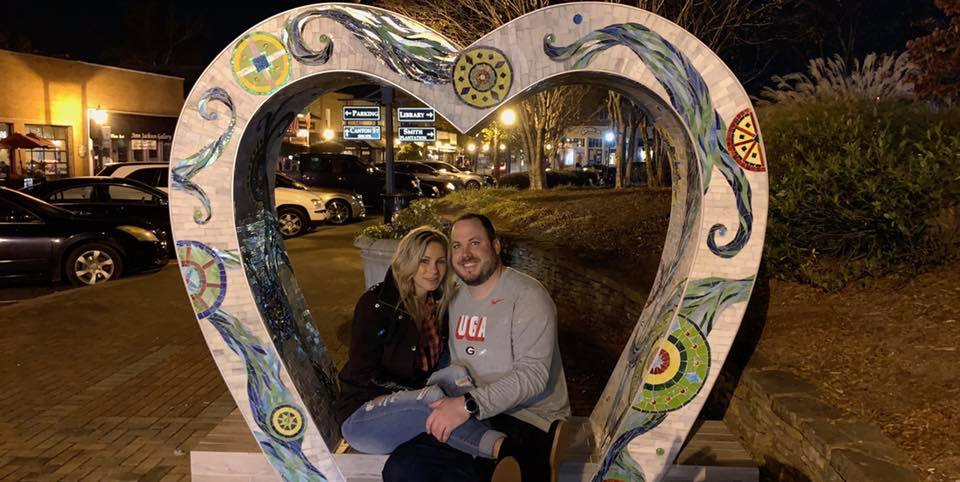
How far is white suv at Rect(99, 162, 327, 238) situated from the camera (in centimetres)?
1475

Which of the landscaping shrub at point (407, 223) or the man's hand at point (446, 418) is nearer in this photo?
the man's hand at point (446, 418)

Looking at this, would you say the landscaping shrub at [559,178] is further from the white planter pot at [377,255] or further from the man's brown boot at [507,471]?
the man's brown boot at [507,471]

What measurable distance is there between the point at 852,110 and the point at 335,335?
5.18m

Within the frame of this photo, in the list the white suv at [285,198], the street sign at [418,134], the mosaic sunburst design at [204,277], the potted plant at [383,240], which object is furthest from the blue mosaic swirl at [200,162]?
the white suv at [285,198]

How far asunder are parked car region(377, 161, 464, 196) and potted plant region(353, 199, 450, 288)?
1731 centimetres

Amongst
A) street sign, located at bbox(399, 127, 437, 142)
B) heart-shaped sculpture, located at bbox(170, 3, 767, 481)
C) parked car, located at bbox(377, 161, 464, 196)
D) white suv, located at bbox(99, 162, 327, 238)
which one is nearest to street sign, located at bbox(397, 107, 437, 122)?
street sign, located at bbox(399, 127, 437, 142)

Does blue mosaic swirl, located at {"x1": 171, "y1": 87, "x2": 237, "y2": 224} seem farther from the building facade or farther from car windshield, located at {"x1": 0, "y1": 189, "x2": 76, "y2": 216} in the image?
the building facade

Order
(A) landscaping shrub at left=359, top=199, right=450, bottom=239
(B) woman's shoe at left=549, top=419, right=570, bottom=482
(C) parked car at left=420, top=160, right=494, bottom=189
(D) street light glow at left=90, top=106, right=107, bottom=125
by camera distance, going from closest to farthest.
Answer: (B) woman's shoe at left=549, top=419, right=570, bottom=482, (A) landscaping shrub at left=359, top=199, right=450, bottom=239, (D) street light glow at left=90, top=106, right=107, bottom=125, (C) parked car at left=420, top=160, right=494, bottom=189

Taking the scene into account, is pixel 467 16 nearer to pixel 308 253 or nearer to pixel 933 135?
pixel 308 253

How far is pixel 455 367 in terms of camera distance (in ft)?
10.5

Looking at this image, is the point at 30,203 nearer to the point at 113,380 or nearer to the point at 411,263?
the point at 113,380

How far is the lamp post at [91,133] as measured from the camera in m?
25.6

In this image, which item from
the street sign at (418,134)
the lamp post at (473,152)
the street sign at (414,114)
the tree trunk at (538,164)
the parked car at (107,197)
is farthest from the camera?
the lamp post at (473,152)

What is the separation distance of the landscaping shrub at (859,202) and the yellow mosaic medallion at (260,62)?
3775 millimetres
